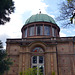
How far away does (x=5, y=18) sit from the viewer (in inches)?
545

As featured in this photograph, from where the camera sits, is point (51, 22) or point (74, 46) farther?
point (51, 22)

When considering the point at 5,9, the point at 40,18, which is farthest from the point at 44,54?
the point at 5,9

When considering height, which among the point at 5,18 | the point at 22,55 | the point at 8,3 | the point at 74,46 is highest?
the point at 8,3

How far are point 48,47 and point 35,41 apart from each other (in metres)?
2.81

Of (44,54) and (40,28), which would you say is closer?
(44,54)

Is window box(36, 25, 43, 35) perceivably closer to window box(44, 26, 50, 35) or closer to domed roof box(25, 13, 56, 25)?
window box(44, 26, 50, 35)

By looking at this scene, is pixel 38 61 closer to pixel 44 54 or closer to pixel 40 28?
pixel 44 54

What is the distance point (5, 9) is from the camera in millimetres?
13516

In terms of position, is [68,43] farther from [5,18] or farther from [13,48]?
[5,18]

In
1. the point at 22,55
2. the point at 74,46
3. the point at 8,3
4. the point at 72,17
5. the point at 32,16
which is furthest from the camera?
the point at 32,16

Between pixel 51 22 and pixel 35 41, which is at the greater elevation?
pixel 51 22

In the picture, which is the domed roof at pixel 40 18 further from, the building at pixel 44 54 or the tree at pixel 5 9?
the tree at pixel 5 9

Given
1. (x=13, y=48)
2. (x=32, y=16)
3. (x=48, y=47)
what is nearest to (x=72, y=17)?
(x=48, y=47)

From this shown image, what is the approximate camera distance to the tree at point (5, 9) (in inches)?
496
